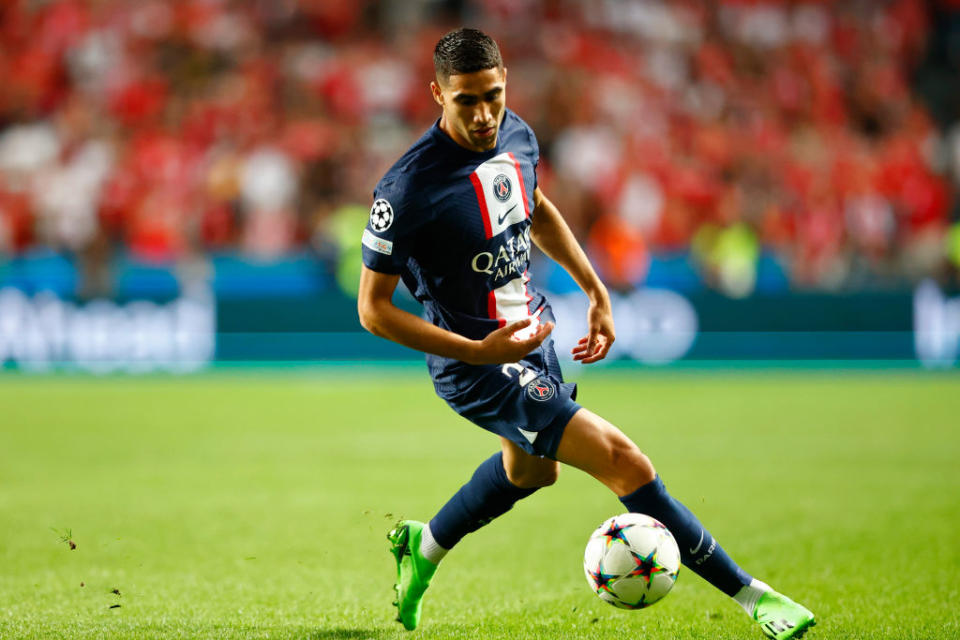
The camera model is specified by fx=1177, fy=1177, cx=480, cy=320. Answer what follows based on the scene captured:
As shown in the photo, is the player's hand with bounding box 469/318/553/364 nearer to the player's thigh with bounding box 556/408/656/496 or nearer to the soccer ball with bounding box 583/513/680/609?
the player's thigh with bounding box 556/408/656/496

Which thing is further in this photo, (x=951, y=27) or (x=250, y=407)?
(x=951, y=27)

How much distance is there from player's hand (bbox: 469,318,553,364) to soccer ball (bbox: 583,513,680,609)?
2.45ft

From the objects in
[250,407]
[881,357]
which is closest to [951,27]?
[881,357]

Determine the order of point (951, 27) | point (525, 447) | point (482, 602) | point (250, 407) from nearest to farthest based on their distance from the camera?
point (525, 447) < point (482, 602) < point (250, 407) < point (951, 27)

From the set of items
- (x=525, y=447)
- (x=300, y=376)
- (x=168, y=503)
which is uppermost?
(x=525, y=447)

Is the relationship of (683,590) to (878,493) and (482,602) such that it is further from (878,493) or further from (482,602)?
(878,493)

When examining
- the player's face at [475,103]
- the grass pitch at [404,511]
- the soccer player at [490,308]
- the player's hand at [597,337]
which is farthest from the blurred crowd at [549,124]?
the player's face at [475,103]

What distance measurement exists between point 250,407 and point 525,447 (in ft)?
25.4

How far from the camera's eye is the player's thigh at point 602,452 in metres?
3.95

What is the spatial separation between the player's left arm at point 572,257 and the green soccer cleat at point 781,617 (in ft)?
3.46

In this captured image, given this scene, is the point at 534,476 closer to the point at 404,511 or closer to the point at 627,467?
the point at 627,467

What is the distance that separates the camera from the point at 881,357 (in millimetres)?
14273

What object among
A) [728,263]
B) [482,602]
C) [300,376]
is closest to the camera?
[482,602]

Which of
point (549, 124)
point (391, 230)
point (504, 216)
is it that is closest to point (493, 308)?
point (504, 216)
